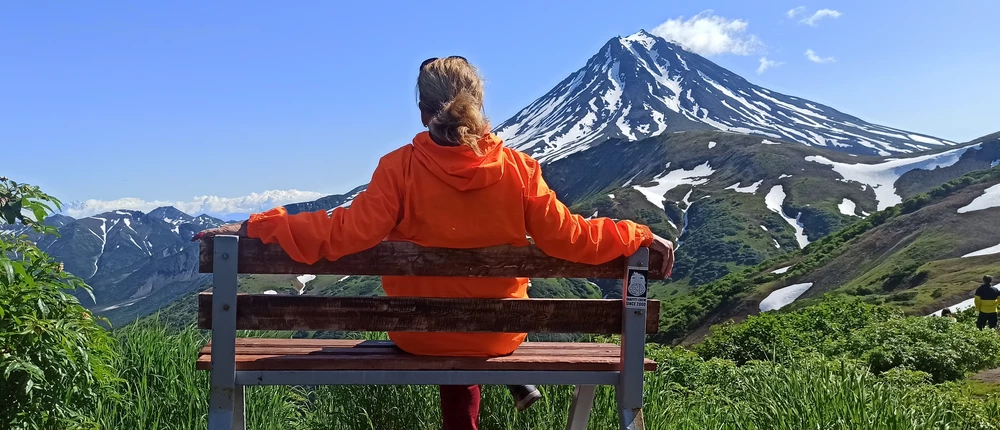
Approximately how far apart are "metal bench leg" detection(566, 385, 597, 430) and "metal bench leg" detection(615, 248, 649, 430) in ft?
2.17

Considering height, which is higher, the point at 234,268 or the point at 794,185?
the point at 794,185

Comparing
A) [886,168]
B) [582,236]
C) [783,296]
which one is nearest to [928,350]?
[582,236]

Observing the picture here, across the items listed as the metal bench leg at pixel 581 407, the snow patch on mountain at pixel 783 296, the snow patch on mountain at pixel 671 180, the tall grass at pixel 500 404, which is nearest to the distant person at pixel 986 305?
the tall grass at pixel 500 404

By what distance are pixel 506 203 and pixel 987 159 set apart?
484 feet

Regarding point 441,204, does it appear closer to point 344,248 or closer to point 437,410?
point 344,248

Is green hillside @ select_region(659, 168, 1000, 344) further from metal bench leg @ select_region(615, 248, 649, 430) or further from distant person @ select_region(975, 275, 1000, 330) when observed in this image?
metal bench leg @ select_region(615, 248, 649, 430)

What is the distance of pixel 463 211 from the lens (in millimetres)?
3199

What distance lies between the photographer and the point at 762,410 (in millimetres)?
4613

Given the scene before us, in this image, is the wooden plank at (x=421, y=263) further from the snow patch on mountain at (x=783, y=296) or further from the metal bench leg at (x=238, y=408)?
the snow patch on mountain at (x=783, y=296)

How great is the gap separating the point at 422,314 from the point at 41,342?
165cm

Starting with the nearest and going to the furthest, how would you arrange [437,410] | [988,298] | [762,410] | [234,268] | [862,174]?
[234,268] < [762,410] < [437,410] < [988,298] < [862,174]

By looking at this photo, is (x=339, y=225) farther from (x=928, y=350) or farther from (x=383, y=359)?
(x=928, y=350)

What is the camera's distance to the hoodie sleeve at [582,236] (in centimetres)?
313

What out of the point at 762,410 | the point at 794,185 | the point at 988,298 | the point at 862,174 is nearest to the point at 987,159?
the point at 862,174
